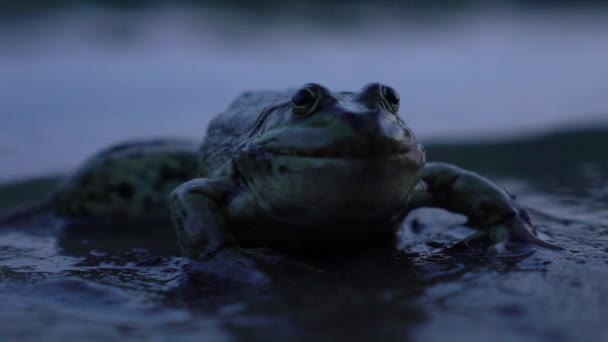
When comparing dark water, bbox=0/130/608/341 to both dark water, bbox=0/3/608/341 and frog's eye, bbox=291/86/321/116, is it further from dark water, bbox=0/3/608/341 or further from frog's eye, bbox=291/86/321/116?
frog's eye, bbox=291/86/321/116

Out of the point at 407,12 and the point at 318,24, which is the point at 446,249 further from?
the point at 407,12

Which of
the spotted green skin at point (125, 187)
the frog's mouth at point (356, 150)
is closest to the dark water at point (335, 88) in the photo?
the spotted green skin at point (125, 187)

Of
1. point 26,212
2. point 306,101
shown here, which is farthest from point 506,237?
point 26,212

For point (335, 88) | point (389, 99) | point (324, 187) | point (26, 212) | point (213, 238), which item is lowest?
point (26, 212)

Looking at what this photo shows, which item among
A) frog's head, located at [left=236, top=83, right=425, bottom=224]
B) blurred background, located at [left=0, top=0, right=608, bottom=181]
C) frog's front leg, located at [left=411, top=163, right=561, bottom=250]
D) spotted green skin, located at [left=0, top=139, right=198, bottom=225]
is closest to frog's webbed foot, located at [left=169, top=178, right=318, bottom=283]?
frog's head, located at [left=236, top=83, right=425, bottom=224]

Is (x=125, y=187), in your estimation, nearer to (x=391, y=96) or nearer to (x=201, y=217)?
(x=201, y=217)

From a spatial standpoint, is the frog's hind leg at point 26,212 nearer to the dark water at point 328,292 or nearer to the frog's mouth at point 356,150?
the dark water at point 328,292
